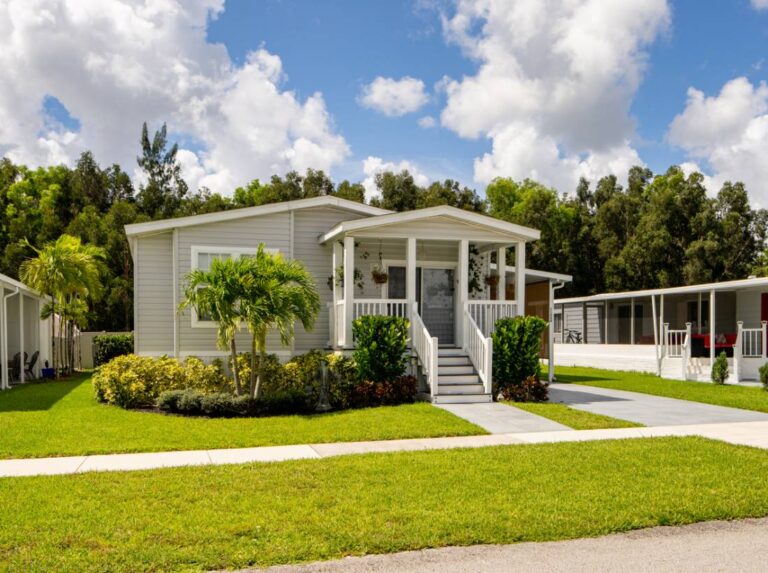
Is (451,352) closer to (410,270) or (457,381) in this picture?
(457,381)

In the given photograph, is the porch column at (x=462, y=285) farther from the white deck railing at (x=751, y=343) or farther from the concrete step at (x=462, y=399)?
the white deck railing at (x=751, y=343)

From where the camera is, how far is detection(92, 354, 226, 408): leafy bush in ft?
39.9

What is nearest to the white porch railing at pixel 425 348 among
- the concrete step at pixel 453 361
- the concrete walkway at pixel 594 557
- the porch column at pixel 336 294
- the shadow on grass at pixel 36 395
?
the concrete step at pixel 453 361

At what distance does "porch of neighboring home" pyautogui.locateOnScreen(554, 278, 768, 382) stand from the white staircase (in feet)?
29.5

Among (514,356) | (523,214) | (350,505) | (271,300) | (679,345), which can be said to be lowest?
(350,505)

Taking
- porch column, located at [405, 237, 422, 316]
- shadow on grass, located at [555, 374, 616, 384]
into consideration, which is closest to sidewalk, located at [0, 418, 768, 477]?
porch column, located at [405, 237, 422, 316]

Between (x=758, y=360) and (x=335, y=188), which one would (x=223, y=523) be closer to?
(x=758, y=360)

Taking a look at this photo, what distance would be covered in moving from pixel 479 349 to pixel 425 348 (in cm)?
111

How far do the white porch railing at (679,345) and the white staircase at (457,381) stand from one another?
8.98 metres

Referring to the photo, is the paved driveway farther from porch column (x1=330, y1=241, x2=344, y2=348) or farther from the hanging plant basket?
porch column (x1=330, y1=241, x2=344, y2=348)

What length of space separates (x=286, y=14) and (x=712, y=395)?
12.5 meters

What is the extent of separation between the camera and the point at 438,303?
1530 centimetres

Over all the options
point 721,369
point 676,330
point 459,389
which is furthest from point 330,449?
point 676,330

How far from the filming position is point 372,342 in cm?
1252
